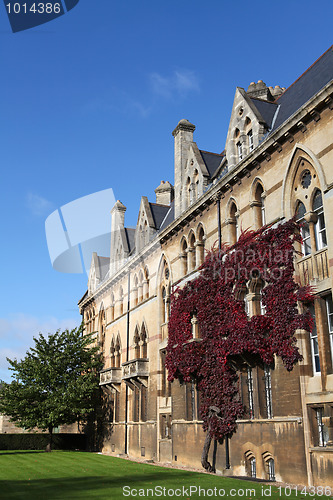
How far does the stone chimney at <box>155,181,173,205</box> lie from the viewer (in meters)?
39.0

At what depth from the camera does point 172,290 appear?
2555cm

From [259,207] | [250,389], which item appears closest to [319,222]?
[259,207]

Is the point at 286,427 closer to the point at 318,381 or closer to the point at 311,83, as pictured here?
the point at 318,381

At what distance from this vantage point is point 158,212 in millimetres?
33156

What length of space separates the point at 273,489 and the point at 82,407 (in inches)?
930

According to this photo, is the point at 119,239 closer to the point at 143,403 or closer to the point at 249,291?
the point at 143,403

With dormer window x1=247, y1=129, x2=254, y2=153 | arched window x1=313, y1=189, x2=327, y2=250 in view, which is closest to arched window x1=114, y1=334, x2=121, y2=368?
dormer window x1=247, y1=129, x2=254, y2=153

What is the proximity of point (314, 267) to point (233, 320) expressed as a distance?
430 centimetres

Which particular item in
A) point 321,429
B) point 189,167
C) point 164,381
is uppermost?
point 189,167

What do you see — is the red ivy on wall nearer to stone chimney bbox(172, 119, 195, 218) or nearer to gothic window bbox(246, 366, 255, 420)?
Answer: gothic window bbox(246, 366, 255, 420)

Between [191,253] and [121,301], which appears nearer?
[191,253]

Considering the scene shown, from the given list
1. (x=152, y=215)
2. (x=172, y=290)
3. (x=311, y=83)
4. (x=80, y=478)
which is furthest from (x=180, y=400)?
(x=311, y=83)

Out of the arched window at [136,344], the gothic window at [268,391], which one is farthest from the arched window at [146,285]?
the gothic window at [268,391]

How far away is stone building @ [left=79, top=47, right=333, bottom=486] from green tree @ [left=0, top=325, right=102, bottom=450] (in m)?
1.81
